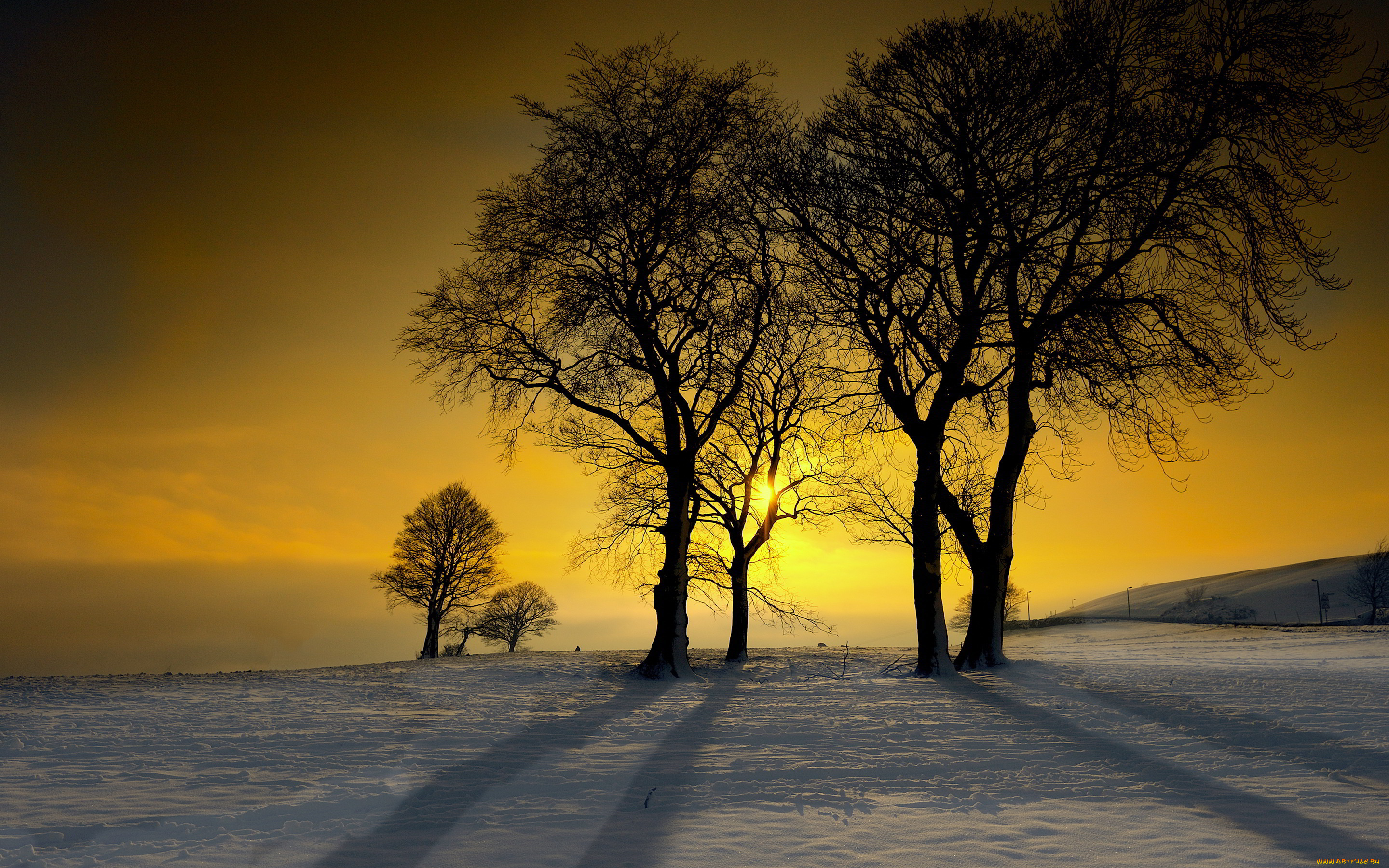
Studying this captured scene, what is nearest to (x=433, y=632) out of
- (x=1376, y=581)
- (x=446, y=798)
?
(x=446, y=798)

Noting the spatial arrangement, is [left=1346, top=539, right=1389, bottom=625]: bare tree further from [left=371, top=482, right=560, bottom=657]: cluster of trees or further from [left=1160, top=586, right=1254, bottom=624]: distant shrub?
[left=371, top=482, right=560, bottom=657]: cluster of trees

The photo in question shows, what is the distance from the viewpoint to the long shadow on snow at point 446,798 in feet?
17.6

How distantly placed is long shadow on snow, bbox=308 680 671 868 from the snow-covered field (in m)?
0.03

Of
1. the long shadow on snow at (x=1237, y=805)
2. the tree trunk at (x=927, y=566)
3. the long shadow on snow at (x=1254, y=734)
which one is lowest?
the long shadow on snow at (x=1237, y=805)

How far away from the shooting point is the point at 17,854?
5.39 meters

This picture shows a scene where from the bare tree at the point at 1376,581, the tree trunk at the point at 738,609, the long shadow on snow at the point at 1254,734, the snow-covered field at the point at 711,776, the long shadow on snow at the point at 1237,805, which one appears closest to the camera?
the long shadow on snow at the point at 1237,805

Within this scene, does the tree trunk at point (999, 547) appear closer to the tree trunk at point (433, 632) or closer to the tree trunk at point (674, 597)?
the tree trunk at point (674, 597)

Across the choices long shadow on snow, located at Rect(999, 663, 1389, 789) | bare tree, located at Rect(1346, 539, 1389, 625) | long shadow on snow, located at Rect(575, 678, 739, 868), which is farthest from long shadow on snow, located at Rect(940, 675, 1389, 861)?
bare tree, located at Rect(1346, 539, 1389, 625)

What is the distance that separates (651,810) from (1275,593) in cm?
12368

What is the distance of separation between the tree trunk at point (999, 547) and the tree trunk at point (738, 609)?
715 cm

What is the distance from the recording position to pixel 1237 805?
6297mm

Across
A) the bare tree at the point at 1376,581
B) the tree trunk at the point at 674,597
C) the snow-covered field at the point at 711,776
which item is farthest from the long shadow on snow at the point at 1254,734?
the bare tree at the point at 1376,581

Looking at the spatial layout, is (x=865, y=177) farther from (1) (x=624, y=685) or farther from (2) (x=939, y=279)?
(1) (x=624, y=685)

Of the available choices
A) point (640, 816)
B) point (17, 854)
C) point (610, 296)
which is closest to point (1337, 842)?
point (640, 816)
